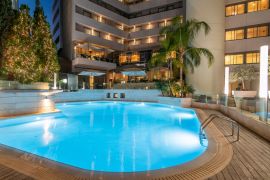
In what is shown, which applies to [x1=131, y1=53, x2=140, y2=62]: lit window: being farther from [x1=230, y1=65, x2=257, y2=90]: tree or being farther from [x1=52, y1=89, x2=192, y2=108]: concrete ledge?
[x1=230, y1=65, x2=257, y2=90]: tree

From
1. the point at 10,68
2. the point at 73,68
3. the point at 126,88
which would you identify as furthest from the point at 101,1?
the point at 10,68

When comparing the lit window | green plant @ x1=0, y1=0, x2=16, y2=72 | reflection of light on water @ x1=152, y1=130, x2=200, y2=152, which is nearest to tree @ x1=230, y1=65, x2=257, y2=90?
reflection of light on water @ x1=152, y1=130, x2=200, y2=152

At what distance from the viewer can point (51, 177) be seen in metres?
3.31

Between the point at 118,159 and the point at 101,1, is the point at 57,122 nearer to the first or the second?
the point at 118,159

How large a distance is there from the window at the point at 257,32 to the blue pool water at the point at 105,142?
15.4 m

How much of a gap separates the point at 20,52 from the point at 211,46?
60.4 feet

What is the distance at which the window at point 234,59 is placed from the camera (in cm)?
2080

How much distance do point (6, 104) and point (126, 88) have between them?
1532cm

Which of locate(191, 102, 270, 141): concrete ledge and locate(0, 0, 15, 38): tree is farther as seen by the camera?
locate(0, 0, 15, 38): tree

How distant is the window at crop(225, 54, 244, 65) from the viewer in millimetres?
20797

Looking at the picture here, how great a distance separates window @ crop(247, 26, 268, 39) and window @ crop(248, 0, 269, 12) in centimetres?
200

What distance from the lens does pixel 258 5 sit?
2008cm

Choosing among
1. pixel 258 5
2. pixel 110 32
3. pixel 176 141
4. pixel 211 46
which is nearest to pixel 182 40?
pixel 211 46

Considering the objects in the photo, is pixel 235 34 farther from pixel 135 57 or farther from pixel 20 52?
pixel 20 52
